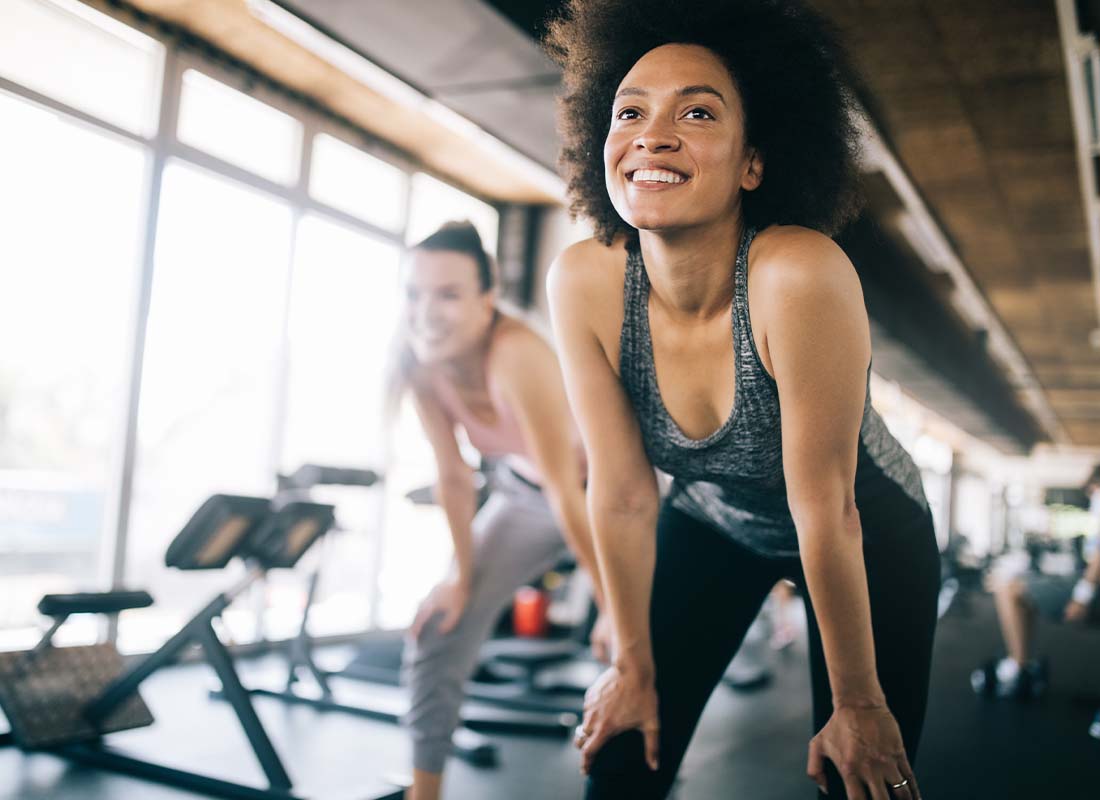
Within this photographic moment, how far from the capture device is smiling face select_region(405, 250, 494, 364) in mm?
2021

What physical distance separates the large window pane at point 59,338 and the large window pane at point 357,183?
1.26m

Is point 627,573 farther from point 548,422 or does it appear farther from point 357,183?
point 357,183

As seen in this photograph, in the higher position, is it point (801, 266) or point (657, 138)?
point (657, 138)

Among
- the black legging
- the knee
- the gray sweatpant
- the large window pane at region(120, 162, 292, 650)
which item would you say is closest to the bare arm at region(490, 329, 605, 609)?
the gray sweatpant

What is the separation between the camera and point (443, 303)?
2.02 meters

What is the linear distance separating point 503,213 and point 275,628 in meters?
3.60

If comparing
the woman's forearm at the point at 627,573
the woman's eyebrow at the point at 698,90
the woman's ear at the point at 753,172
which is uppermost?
the woman's eyebrow at the point at 698,90

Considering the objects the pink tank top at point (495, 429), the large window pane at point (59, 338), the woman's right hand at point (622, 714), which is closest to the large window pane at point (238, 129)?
the large window pane at point (59, 338)

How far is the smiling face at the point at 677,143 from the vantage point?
1.00 meters

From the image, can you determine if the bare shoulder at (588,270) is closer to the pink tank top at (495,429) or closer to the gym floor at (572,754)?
the pink tank top at (495,429)

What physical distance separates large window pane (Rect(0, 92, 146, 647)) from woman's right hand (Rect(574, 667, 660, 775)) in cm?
352

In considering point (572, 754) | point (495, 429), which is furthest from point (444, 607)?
point (572, 754)

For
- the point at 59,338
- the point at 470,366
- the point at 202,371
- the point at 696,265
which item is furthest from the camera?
the point at 202,371

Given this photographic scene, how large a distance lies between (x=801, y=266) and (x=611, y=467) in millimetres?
393
